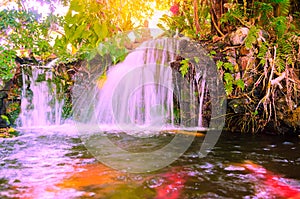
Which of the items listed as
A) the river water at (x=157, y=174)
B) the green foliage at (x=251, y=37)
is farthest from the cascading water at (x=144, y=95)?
the river water at (x=157, y=174)

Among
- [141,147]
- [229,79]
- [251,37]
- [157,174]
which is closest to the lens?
[157,174]

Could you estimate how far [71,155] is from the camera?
13.5ft

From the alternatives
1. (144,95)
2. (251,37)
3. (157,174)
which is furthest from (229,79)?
(157,174)

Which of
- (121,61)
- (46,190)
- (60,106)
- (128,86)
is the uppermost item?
(121,61)

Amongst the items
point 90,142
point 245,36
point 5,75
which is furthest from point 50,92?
point 245,36

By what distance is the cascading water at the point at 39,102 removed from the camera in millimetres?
8039

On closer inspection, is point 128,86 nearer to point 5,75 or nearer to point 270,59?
point 5,75

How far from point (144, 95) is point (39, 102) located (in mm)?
3087

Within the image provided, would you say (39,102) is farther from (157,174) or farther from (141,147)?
(157,174)

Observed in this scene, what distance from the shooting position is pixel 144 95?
7512 millimetres

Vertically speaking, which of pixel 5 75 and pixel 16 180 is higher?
pixel 5 75

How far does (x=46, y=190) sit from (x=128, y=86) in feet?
17.1

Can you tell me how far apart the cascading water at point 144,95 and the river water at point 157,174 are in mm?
2261

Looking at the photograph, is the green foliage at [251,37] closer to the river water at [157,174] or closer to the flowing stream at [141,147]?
the flowing stream at [141,147]
